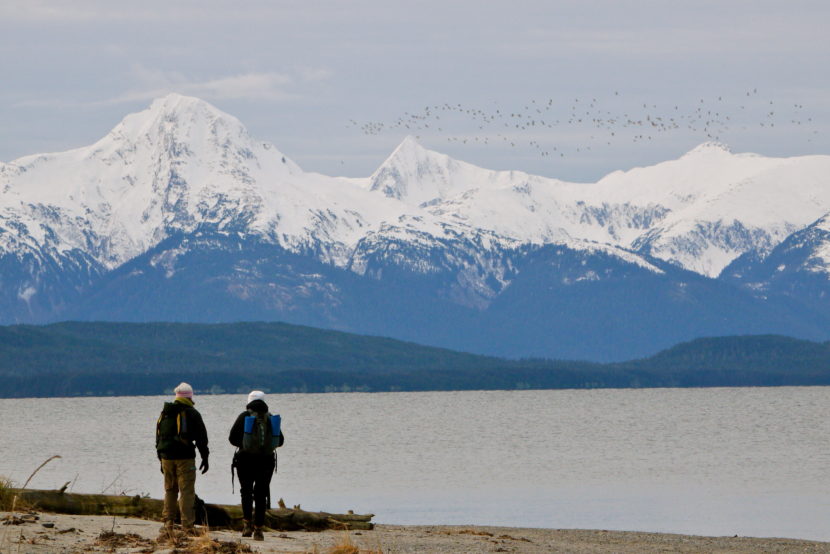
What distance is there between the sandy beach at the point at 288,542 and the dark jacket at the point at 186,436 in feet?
6.25

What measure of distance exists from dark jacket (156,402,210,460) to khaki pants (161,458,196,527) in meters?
0.21

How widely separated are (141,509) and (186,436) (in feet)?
20.9

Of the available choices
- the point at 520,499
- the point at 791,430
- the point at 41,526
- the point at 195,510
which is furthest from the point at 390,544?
the point at 791,430

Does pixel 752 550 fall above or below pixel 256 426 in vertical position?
below

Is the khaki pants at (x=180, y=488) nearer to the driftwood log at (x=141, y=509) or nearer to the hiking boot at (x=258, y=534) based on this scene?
the hiking boot at (x=258, y=534)

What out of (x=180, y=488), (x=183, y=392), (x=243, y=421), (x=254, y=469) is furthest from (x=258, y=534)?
(x=183, y=392)

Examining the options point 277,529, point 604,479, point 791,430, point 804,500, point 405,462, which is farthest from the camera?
point 791,430

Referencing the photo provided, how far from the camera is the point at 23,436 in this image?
155875 mm

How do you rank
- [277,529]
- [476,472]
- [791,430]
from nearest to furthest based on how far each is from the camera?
[277,529] < [476,472] < [791,430]

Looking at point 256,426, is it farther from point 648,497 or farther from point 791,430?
point 791,430

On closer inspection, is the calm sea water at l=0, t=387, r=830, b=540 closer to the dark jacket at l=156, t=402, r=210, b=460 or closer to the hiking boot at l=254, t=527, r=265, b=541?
the hiking boot at l=254, t=527, r=265, b=541

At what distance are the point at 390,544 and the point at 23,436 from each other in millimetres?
125650

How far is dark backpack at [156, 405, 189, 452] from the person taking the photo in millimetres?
32281

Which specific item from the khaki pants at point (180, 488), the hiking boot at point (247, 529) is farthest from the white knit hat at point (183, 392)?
the hiking boot at point (247, 529)
